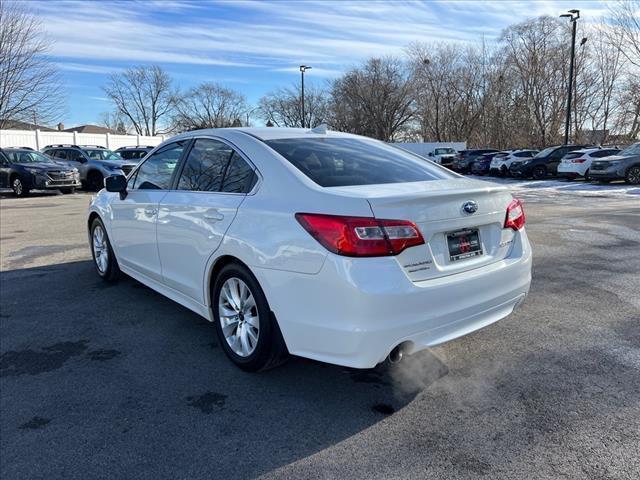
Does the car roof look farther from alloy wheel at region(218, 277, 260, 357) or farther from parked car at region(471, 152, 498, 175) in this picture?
parked car at region(471, 152, 498, 175)

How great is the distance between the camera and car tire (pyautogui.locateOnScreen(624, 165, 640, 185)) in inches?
792

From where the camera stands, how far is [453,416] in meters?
3.00

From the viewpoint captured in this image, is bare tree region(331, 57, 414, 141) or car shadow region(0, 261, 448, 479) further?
bare tree region(331, 57, 414, 141)

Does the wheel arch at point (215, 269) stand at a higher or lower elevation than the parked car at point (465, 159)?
lower

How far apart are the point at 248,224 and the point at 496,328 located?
2.39m

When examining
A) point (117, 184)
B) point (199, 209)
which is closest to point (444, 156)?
point (117, 184)

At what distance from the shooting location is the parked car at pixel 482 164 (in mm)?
30827

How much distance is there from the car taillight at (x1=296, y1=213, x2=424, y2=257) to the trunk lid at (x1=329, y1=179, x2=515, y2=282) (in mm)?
49

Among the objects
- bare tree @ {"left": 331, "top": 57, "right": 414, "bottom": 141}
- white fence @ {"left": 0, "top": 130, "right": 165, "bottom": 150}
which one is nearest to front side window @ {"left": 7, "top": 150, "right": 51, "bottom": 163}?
white fence @ {"left": 0, "top": 130, "right": 165, "bottom": 150}

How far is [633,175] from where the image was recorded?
20281mm

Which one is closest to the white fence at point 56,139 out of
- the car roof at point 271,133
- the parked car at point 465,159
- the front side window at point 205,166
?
the parked car at point 465,159

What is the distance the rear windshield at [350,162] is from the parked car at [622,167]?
19468 mm

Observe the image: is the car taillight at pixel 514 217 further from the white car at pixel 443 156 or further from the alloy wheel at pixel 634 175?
the white car at pixel 443 156

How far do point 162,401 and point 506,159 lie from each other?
92.0 feet
